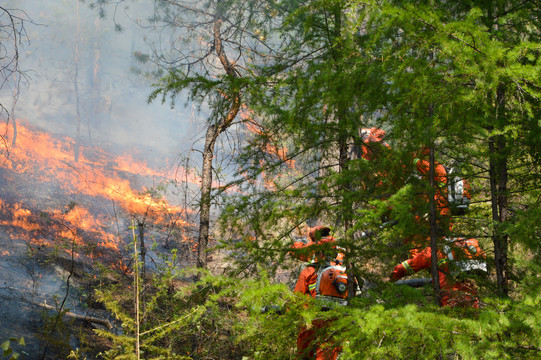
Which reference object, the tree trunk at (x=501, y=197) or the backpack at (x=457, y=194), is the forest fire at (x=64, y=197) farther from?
the tree trunk at (x=501, y=197)

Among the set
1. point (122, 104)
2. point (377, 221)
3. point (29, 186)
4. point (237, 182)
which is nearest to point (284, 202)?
point (237, 182)

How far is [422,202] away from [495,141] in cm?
81

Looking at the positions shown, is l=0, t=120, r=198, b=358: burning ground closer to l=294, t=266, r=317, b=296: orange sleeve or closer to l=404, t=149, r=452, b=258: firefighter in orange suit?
l=294, t=266, r=317, b=296: orange sleeve

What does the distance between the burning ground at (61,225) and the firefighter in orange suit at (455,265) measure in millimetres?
3381

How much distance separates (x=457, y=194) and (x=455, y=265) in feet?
2.53

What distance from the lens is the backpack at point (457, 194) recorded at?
3.77 meters

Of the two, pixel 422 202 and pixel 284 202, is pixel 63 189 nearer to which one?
pixel 284 202

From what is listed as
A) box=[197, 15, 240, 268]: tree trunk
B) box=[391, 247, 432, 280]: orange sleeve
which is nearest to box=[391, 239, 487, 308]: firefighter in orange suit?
box=[391, 247, 432, 280]: orange sleeve

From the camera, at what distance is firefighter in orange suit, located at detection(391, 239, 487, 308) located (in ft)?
11.5

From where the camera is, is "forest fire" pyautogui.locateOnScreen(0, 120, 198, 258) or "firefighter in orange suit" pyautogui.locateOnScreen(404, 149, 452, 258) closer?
"firefighter in orange suit" pyautogui.locateOnScreen(404, 149, 452, 258)

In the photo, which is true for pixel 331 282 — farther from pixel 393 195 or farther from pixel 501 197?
pixel 393 195

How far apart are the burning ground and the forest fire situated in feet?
0.08

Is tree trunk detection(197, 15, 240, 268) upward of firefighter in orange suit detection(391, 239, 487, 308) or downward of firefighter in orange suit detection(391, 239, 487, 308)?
upward

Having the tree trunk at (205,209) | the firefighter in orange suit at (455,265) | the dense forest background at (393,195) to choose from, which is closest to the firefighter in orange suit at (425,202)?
the dense forest background at (393,195)
